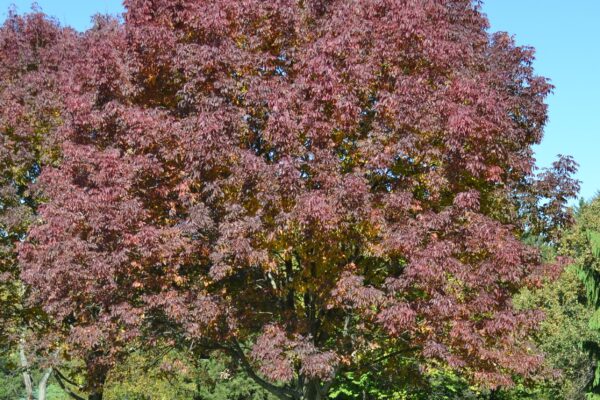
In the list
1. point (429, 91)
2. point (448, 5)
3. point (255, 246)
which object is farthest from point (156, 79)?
point (448, 5)

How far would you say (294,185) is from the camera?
9.41 meters

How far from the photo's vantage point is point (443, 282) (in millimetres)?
9570

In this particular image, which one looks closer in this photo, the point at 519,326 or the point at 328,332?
the point at 519,326

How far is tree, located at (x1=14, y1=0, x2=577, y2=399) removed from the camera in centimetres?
968

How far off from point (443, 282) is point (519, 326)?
1984 millimetres

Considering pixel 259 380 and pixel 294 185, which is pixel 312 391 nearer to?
pixel 259 380

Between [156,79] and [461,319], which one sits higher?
[156,79]

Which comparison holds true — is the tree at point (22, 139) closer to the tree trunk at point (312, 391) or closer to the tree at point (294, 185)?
the tree at point (294, 185)

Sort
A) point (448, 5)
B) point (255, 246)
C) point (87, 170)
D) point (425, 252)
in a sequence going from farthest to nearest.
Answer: point (448, 5) < point (87, 170) < point (255, 246) < point (425, 252)

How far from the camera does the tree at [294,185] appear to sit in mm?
9680

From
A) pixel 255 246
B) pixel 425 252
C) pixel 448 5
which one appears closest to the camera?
pixel 425 252

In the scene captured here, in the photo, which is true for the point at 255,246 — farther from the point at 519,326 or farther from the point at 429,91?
the point at 519,326

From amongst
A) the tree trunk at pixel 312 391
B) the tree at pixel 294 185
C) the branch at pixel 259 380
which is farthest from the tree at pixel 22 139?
the tree trunk at pixel 312 391

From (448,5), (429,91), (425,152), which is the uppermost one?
(448,5)
